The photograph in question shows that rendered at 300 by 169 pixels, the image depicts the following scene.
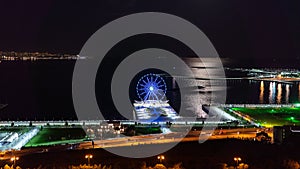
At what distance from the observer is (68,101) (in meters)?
21.5

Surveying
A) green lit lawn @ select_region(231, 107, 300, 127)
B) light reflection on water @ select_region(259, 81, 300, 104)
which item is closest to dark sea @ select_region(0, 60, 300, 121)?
light reflection on water @ select_region(259, 81, 300, 104)

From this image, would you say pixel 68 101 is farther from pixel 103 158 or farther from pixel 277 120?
pixel 103 158

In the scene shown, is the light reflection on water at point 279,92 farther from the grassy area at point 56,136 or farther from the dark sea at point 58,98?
the grassy area at point 56,136

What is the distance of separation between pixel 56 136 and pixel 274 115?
27.6 feet

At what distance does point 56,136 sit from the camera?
35.2ft

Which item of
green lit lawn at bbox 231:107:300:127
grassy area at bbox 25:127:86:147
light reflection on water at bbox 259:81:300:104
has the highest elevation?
light reflection on water at bbox 259:81:300:104

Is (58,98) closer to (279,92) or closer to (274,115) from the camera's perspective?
(274,115)

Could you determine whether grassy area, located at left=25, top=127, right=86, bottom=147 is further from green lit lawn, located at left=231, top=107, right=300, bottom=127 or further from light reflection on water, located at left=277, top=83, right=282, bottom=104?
light reflection on water, located at left=277, top=83, right=282, bottom=104

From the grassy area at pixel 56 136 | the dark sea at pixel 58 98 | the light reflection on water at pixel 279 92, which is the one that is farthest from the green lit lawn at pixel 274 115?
the light reflection on water at pixel 279 92

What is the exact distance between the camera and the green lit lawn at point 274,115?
41.6ft

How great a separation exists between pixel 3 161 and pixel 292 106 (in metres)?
13.1

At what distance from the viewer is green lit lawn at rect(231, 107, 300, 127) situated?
41.6 feet

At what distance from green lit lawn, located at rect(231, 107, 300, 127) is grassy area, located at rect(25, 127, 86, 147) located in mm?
6251

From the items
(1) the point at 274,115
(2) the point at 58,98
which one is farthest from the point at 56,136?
(2) the point at 58,98
